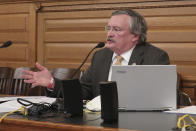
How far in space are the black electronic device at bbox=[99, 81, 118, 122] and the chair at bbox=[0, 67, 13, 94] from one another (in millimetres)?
2844

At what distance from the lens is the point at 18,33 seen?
5.86 metres

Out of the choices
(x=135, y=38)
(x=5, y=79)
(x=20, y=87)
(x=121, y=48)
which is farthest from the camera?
(x=5, y=79)

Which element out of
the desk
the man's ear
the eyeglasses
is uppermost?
the eyeglasses

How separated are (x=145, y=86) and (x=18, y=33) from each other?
12.7ft

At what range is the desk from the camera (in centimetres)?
187

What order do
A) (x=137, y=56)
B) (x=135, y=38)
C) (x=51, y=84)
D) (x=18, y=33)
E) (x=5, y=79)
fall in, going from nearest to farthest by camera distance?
(x=51, y=84) < (x=137, y=56) < (x=135, y=38) < (x=5, y=79) < (x=18, y=33)

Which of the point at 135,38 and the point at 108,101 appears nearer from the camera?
the point at 108,101

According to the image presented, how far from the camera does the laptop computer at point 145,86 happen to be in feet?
7.65

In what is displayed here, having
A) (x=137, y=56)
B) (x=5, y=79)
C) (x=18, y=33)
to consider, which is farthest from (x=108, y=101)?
(x=18, y=33)

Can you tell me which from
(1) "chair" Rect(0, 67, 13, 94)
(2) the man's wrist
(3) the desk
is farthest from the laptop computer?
(1) "chair" Rect(0, 67, 13, 94)

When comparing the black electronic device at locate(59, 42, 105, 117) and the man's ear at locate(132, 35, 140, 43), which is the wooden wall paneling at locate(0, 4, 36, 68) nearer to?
the man's ear at locate(132, 35, 140, 43)

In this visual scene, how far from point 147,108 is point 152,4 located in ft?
8.82

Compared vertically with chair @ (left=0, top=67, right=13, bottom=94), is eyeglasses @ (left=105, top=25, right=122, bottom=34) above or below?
above

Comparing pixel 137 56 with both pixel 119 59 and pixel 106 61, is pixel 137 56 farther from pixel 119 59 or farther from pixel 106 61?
pixel 106 61
